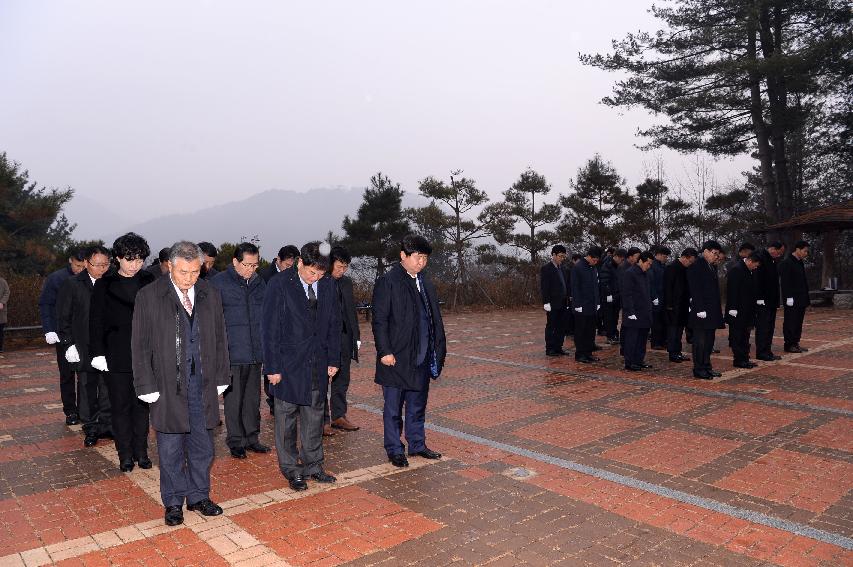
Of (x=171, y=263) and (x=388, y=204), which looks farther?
(x=388, y=204)

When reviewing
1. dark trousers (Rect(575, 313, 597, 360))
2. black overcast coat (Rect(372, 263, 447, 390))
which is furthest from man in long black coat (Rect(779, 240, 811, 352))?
black overcast coat (Rect(372, 263, 447, 390))

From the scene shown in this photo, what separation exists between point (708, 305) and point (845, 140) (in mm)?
21271

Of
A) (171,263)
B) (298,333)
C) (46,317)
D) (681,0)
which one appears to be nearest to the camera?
(171,263)

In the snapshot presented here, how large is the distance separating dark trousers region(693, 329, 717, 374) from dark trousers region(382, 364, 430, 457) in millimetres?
5308

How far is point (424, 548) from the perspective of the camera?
3.86 meters

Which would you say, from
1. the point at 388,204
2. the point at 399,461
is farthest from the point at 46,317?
the point at 388,204

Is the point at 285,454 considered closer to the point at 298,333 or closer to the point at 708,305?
the point at 298,333

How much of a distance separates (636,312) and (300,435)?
6.46m

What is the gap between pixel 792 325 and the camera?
11508 mm

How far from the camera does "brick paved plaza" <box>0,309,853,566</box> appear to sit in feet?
12.5

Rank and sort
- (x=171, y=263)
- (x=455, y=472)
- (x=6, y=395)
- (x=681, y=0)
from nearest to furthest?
(x=171, y=263) < (x=455, y=472) < (x=6, y=395) < (x=681, y=0)

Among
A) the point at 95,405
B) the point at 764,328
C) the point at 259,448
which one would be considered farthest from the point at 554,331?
the point at 95,405

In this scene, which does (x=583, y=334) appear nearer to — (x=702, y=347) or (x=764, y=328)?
(x=702, y=347)

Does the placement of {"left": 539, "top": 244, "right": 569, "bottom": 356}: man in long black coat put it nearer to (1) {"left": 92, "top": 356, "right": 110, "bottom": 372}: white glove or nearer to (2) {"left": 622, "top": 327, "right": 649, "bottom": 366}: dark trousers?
(2) {"left": 622, "top": 327, "right": 649, "bottom": 366}: dark trousers
